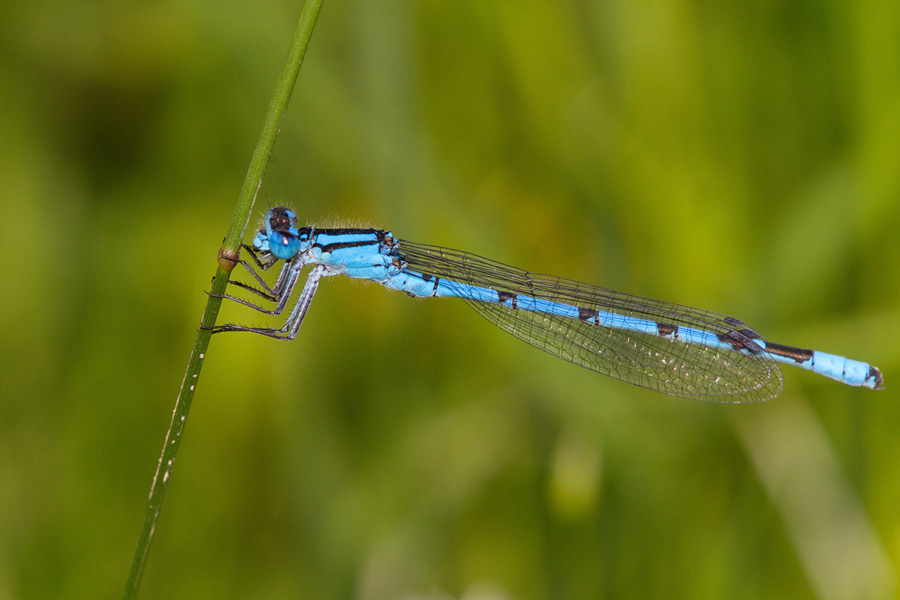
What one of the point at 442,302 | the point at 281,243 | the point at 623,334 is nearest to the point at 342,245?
the point at 281,243

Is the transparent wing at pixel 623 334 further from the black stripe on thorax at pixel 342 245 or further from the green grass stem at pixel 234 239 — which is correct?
the green grass stem at pixel 234 239

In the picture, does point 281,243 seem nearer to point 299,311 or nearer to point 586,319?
point 299,311

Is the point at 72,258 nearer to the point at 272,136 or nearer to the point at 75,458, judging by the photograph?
the point at 75,458

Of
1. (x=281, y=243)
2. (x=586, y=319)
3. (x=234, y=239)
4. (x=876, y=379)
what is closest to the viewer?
(x=234, y=239)

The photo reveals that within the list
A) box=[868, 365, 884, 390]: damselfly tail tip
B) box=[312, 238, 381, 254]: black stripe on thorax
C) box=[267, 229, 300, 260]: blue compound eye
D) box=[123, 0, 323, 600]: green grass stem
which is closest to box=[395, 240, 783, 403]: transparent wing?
box=[312, 238, 381, 254]: black stripe on thorax

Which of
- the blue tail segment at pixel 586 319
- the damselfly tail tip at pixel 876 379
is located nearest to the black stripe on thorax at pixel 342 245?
the blue tail segment at pixel 586 319

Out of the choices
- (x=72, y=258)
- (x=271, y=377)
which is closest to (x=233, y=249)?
(x=271, y=377)

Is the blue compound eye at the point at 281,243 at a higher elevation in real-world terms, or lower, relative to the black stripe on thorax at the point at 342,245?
lower
